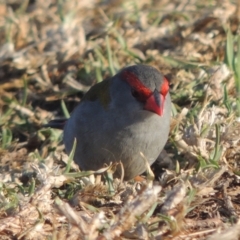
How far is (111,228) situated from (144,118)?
1278 millimetres

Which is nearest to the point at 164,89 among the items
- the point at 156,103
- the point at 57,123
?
the point at 156,103

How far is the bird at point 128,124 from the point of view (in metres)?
4.76

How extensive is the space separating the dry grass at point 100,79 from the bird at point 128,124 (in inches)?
7.6

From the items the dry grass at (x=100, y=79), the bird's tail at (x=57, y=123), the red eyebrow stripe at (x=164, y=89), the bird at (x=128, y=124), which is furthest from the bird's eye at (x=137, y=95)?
the bird's tail at (x=57, y=123)

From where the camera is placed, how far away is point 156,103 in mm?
4617

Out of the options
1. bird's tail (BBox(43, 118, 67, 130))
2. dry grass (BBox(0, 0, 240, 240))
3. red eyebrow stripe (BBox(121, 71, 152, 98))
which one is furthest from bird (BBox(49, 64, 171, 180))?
bird's tail (BBox(43, 118, 67, 130))

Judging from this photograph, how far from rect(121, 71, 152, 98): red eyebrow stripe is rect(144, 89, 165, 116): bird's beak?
4 centimetres

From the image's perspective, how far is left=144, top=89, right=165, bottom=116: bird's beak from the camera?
4602 millimetres

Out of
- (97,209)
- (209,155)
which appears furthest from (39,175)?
(209,155)

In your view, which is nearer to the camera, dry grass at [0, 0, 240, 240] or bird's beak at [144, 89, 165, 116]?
dry grass at [0, 0, 240, 240]

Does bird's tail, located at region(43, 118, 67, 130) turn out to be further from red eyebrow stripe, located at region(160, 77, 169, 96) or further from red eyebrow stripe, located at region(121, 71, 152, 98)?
red eyebrow stripe, located at region(160, 77, 169, 96)

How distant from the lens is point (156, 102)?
4617 millimetres

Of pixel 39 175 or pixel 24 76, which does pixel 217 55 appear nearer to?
pixel 24 76

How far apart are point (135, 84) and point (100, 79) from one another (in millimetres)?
1633
